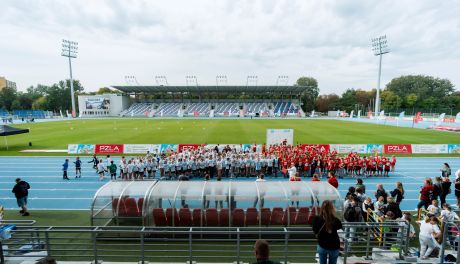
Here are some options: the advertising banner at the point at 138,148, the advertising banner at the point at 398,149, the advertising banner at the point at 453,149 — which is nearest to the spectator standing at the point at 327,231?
the advertising banner at the point at 138,148

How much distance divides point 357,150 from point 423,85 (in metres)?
110

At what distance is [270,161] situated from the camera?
56.8 feet

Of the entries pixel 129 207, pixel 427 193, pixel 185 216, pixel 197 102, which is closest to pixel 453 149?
pixel 427 193

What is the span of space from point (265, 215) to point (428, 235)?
4.39 metres

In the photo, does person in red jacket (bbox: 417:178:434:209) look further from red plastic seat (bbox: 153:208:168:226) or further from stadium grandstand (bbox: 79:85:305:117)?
stadium grandstand (bbox: 79:85:305:117)

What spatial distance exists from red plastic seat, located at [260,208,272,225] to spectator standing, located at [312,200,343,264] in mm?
3940

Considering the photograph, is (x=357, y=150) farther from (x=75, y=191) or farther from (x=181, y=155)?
(x=75, y=191)

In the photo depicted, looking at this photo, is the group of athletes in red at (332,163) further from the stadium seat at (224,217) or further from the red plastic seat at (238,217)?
the stadium seat at (224,217)

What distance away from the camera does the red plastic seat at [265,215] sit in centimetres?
874

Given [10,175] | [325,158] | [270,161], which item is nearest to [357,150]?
[325,158]

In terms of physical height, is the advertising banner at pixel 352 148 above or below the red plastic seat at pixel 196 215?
above

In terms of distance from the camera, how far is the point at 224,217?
8836 millimetres

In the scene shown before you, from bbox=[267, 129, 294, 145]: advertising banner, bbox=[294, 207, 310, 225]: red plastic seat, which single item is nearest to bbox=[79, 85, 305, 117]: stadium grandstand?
bbox=[267, 129, 294, 145]: advertising banner

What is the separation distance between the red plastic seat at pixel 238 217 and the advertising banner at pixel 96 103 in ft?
293
